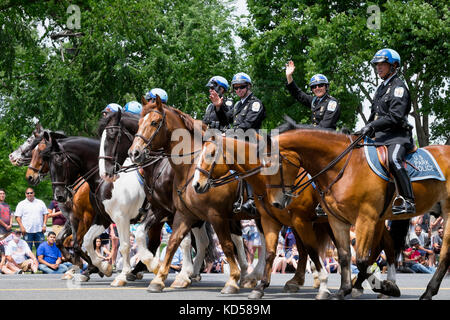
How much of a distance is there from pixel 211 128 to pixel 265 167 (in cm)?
258

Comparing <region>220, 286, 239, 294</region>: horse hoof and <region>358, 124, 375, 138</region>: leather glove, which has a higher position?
<region>358, 124, 375, 138</region>: leather glove

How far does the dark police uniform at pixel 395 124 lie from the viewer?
9.71 m

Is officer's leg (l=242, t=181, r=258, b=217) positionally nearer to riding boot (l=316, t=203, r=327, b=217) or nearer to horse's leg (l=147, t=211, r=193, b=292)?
horse's leg (l=147, t=211, r=193, b=292)

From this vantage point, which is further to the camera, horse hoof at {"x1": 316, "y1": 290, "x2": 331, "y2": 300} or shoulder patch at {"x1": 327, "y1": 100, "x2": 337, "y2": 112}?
shoulder patch at {"x1": 327, "y1": 100, "x2": 337, "y2": 112}

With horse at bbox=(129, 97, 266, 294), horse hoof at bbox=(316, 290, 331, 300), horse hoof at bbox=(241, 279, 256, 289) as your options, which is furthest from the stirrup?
horse hoof at bbox=(241, 279, 256, 289)

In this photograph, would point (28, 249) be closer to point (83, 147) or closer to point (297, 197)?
point (83, 147)

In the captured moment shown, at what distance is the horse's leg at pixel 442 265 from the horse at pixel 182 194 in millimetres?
2938

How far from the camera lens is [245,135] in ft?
35.2

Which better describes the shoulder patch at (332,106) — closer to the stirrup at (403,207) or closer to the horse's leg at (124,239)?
the stirrup at (403,207)

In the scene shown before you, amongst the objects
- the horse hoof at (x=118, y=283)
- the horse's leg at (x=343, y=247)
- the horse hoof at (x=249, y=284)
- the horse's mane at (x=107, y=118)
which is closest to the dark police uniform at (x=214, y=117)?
the horse's mane at (x=107, y=118)

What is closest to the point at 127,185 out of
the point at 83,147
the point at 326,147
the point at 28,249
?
the point at 83,147

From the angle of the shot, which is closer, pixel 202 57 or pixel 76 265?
pixel 76 265

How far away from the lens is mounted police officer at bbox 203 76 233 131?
41.0ft

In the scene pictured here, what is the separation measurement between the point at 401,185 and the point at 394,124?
0.92 meters
